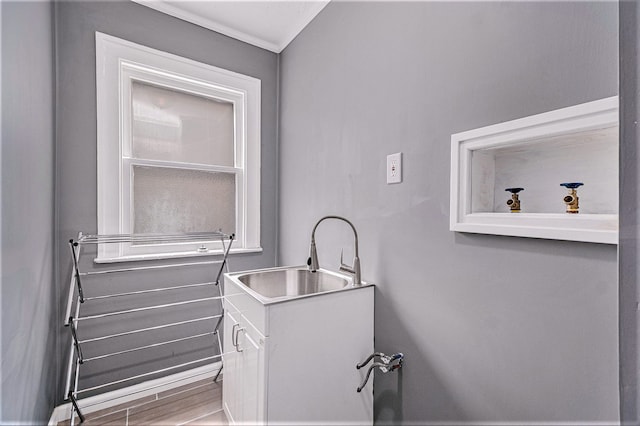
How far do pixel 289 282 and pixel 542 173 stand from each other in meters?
1.35

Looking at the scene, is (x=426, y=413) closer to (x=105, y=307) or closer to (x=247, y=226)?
(x=247, y=226)

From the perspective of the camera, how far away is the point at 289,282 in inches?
71.6

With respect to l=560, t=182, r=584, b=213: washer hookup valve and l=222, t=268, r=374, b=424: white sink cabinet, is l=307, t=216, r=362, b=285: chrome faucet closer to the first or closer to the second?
l=222, t=268, r=374, b=424: white sink cabinet

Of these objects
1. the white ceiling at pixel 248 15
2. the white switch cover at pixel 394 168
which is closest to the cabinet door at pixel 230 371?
the white switch cover at pixel 394 168

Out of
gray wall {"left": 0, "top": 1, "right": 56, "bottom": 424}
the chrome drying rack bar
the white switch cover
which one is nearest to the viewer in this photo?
gray wall {"left": 0, "top": 1, "right": 56, "bottom": 424}

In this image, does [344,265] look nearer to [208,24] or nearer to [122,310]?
[122,310]

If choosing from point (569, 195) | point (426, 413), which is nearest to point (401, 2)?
point (569, 195)

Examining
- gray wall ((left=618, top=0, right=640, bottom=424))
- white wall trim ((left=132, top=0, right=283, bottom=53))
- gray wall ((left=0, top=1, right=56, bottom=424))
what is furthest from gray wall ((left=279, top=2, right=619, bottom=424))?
gray wall ((left=0, top=1, right=56, bottom=424))

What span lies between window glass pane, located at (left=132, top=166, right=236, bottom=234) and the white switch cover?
1326 mm

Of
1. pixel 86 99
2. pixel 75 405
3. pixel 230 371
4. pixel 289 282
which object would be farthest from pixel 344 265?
pixel 86 99

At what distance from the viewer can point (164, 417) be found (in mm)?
1716

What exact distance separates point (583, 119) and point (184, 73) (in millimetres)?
2134

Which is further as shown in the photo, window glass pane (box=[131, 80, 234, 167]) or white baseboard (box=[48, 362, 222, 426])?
window glass pane (box=[131, 80, 234, 167])

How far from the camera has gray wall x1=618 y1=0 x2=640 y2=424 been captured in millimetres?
434
